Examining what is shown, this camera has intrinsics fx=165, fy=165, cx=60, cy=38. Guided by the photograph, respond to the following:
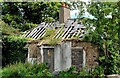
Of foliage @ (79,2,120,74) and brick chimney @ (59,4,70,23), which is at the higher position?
brick chimney @ (59,4,70,23)

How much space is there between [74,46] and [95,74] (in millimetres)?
2041

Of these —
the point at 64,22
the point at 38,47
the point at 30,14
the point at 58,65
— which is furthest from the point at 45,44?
the point at 30,14

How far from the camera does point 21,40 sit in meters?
10.4

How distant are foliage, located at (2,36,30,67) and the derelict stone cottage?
1.24 feet

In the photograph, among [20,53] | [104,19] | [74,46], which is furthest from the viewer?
[20,53]

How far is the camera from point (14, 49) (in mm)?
10516

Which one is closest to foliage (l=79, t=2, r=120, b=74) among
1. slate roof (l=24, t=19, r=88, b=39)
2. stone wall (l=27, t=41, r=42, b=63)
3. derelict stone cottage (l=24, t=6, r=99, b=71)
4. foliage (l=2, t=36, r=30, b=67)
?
→ derelict stone cottage (l=24, t=6, r=99, b=71)

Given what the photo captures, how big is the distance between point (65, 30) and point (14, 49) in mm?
3488

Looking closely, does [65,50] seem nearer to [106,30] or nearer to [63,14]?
[106,30]

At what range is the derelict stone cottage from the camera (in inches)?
336

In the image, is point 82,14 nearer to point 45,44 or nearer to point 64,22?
point 45,44

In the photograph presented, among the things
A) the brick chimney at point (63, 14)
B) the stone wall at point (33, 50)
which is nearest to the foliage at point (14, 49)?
the stone wall at point (33, 50)

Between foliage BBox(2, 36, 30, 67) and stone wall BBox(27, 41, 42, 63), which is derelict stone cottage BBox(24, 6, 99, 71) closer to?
stone wall BBox(27, 41, 42, 63)

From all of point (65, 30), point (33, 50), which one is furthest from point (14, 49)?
point (65, 30)
